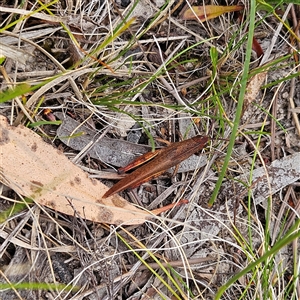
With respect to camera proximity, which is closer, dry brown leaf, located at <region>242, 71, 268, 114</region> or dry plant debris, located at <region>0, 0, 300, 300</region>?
dry plant debris, located at <region>0, 0, 300, 300</region>

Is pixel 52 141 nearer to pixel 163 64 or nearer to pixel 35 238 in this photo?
pixel 35 238

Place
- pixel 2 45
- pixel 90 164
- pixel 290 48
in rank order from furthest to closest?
pixel 290 48 < pixel 90 164 < pixel 2 45

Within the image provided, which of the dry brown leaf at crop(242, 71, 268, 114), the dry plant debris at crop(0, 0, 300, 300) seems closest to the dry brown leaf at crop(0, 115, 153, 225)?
the dry plant debris at crop(0, 0, 300, 300)

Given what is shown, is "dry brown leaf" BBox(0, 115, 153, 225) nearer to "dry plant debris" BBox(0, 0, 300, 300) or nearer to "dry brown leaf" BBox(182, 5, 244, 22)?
"dry plant debris" BBox(0, 0, 300, 300)

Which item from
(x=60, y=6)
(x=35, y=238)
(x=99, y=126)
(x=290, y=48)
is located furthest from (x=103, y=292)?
(x=290, y=48)

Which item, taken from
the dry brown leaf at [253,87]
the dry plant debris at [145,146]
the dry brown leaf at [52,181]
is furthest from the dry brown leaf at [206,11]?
the dry brown leaf at [52,181]

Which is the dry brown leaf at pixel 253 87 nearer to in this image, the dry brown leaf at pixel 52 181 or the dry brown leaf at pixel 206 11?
the dry brown leaf at pixel 206 11

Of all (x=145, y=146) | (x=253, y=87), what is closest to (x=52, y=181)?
(x=145, y=146)

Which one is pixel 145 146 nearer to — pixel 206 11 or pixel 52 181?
pixel 52 181
